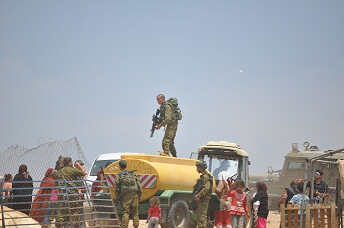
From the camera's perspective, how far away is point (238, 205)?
17578mm

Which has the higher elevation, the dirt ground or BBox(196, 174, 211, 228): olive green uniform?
BBox(196, 174, 211, 228): olive green uniform

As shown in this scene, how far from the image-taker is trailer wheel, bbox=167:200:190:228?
17.5m

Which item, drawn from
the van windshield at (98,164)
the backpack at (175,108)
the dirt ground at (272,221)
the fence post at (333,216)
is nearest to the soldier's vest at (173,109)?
the backpack at (175,108)

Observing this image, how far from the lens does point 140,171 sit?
682 inches

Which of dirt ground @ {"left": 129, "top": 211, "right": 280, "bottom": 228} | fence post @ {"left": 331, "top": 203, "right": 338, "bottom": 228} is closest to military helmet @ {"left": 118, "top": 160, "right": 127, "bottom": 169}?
fence post @ {"left": 331, "top": 203, "right": 338, "bottom": 228}

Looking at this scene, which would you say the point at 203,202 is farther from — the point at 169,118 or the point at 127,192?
the point at 169,118

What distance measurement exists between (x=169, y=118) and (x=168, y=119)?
37 millimetres

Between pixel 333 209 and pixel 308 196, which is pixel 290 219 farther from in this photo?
pixel 308 196

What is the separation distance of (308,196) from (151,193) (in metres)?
3.56

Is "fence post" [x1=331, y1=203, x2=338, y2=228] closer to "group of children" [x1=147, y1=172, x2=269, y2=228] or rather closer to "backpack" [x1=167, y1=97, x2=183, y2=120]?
"group of children" [x1=147, y1=172, x2=269, y2=228]

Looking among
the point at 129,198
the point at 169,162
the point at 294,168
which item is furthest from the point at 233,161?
the point at 294,168

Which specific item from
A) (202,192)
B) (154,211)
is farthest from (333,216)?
(154,211)

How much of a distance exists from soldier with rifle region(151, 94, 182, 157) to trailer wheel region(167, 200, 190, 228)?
8.27 ft

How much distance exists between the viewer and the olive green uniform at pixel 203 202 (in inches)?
672
